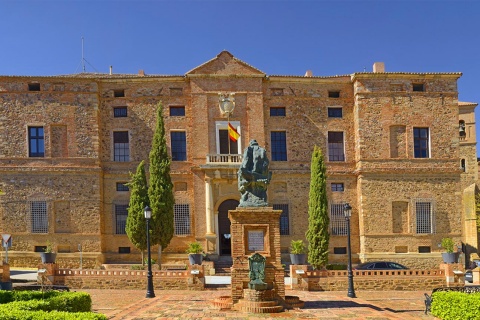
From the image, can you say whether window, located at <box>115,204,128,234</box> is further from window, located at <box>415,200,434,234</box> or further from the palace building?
window, located at <box>415,200,434,234</box>

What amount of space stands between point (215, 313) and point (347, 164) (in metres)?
20.0

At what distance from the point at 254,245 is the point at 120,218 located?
17935 millimetres

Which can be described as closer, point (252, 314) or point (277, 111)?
point (252, 314)

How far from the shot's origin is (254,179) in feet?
49.0

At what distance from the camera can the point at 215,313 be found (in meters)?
14.1

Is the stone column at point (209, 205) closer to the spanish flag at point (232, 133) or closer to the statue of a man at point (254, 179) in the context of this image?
the spanish flag at point (232, 133)

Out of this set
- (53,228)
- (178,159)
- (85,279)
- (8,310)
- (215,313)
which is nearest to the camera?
(8,310)

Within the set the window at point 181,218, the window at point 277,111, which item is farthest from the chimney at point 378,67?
the window at point 181,218

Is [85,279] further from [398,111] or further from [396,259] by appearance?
[398,111]

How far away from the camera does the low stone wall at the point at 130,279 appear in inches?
872

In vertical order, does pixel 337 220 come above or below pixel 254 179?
below

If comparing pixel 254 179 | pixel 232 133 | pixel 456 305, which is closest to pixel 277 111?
pixel 232 133

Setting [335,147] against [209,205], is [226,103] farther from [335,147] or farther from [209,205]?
[335,147]

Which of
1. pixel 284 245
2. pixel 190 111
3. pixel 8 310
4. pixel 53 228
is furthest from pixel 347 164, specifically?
pixel 8 310
